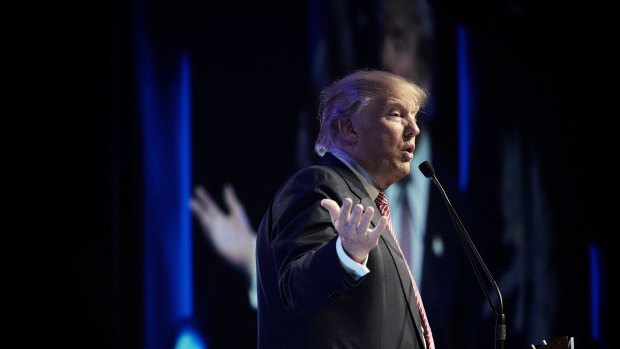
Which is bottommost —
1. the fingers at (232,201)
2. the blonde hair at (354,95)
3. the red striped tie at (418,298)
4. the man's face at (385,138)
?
the red striped tie at (418,298)

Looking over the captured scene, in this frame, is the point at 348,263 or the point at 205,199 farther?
the point at 205,199

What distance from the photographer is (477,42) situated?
12.7 ft

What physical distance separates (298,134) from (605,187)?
1.82 meters

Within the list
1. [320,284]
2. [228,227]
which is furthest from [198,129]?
[320,284]

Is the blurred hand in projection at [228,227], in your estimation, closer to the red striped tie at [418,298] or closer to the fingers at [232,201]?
the fingers at [232,201]

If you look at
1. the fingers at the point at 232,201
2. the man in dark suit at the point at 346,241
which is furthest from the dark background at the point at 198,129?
the man in dark suit at the point at 346,241

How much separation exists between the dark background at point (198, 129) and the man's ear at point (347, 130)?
119 cm

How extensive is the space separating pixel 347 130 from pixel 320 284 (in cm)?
69

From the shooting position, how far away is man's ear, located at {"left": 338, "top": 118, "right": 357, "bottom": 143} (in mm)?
Result: 2009

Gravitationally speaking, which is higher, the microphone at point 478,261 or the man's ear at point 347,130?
the man's ear at point 347,130

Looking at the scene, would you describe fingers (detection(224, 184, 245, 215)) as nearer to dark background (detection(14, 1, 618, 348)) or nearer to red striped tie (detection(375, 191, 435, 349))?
dark background (detection(14, 1, 618, 348))

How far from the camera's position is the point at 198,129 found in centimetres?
312

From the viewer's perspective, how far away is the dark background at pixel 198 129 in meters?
2.73

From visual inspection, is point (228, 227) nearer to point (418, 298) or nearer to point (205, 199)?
point (205, 199)
